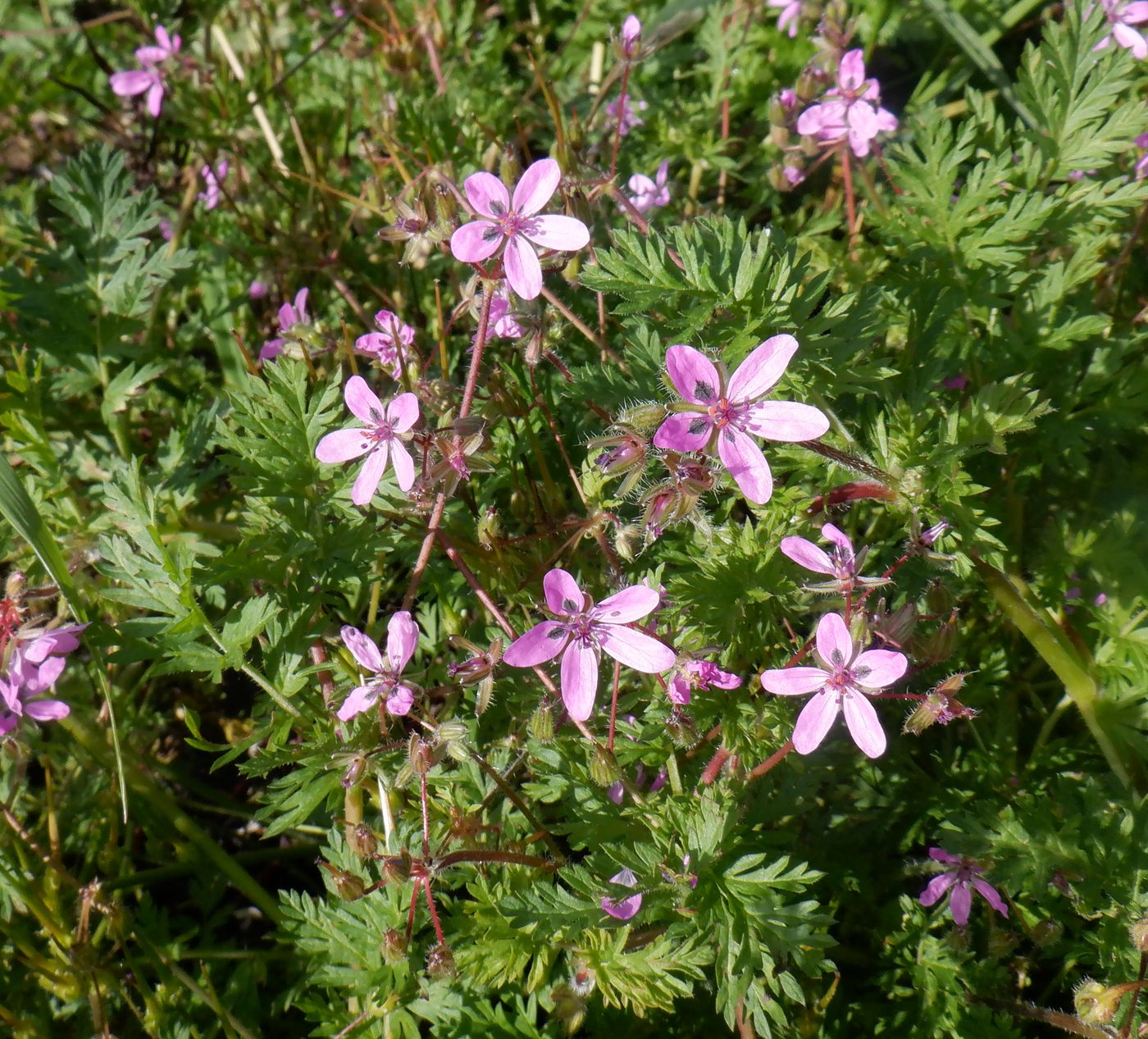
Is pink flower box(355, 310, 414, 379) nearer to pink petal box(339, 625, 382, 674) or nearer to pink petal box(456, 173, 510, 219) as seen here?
pink petal box(456, 173, 510, 219)

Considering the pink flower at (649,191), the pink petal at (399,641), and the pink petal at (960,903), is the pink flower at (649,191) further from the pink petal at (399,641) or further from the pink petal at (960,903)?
the pink petal at (960,903)

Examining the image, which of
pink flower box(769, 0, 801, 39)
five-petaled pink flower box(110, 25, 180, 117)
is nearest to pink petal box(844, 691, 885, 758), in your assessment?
pink flower box(769, 0, 801, 39)

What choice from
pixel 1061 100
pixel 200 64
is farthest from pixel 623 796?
pixel 200 64

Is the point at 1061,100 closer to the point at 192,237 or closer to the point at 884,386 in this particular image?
the point at 884,386

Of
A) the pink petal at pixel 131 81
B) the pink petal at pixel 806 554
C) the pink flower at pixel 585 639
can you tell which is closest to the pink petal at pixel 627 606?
the pink flower at pixel 585 639

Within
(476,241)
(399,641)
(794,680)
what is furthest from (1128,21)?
(399,641)
